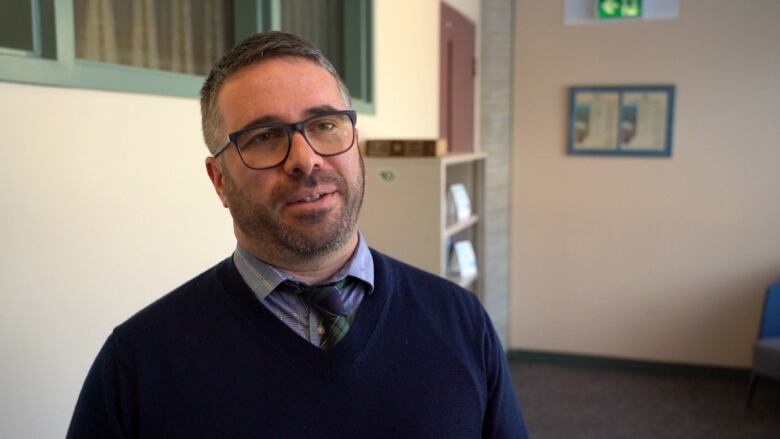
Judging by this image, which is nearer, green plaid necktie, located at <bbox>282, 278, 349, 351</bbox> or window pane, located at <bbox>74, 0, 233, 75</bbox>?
green plaid necktie, located at <bbox>282, 278, 349, 351</bbox>

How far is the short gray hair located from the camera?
3.42ft

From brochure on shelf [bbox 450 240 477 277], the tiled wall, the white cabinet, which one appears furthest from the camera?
the tiled wall

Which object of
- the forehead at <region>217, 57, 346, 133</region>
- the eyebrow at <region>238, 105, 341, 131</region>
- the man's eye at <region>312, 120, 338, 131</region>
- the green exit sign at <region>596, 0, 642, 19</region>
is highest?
the green exit sign at <region>596, 0, 642, 19</region>

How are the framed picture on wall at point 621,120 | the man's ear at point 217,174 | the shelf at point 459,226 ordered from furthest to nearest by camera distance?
the framed picture on wall at point 621,120
the shelf at point 459,226
the man's ear at point 217,174

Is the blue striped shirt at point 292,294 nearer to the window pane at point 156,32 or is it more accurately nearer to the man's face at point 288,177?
the man's face at point 288,177

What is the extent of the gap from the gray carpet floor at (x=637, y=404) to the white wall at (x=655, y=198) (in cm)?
19

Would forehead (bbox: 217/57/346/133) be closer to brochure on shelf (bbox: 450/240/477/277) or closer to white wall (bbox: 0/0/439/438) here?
white wall (bbox: 0/0/439/438)

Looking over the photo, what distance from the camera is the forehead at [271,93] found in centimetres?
102

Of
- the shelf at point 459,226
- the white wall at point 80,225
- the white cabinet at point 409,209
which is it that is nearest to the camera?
the white wall at point 80,225

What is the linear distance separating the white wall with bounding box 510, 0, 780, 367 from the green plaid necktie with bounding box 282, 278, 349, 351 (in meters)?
4.17

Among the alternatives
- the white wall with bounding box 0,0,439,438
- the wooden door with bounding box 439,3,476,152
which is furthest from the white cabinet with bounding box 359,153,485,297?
the wooden door with bounding box 439,3,476,152

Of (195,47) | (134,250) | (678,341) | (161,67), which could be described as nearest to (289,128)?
(134,250)

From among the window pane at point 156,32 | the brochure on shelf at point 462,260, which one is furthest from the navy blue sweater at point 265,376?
the brochure on shelf at point 462,260

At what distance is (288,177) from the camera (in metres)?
1.02
